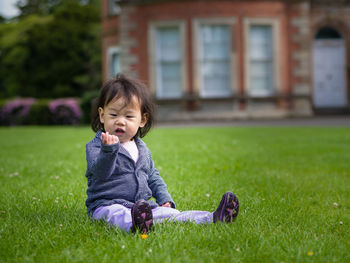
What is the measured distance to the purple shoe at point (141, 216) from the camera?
2561 millimetres

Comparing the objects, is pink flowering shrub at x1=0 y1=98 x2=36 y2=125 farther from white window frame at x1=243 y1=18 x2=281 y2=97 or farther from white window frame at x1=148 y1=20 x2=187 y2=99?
white window frame at x1=243 y1=18 x2=281 y2=97

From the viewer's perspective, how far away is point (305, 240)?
250cm

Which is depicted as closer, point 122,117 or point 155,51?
point 122,117

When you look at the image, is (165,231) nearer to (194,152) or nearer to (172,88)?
(194,152)

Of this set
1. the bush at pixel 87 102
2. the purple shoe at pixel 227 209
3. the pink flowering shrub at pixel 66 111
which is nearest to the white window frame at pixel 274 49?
the bush at pixel 87 102

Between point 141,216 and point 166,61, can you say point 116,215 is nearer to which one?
point 141,216

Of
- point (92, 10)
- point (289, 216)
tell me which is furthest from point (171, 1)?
point (92, 10)

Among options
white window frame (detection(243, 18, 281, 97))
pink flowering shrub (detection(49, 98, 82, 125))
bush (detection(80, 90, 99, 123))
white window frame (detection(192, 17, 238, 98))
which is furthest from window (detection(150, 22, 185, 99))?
pink flowering shrub (detection(49, 98, 82, 125))

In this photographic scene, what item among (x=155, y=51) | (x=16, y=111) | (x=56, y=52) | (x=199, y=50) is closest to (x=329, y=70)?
(x=199, y=50)

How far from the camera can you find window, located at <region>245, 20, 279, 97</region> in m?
15.5

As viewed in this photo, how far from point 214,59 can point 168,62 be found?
1.66 meters

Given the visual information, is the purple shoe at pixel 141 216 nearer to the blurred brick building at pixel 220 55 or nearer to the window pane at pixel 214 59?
the blurred brick building at pixel 220 55

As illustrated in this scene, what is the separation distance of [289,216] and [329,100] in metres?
15.7

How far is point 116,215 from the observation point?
9.09 ft
